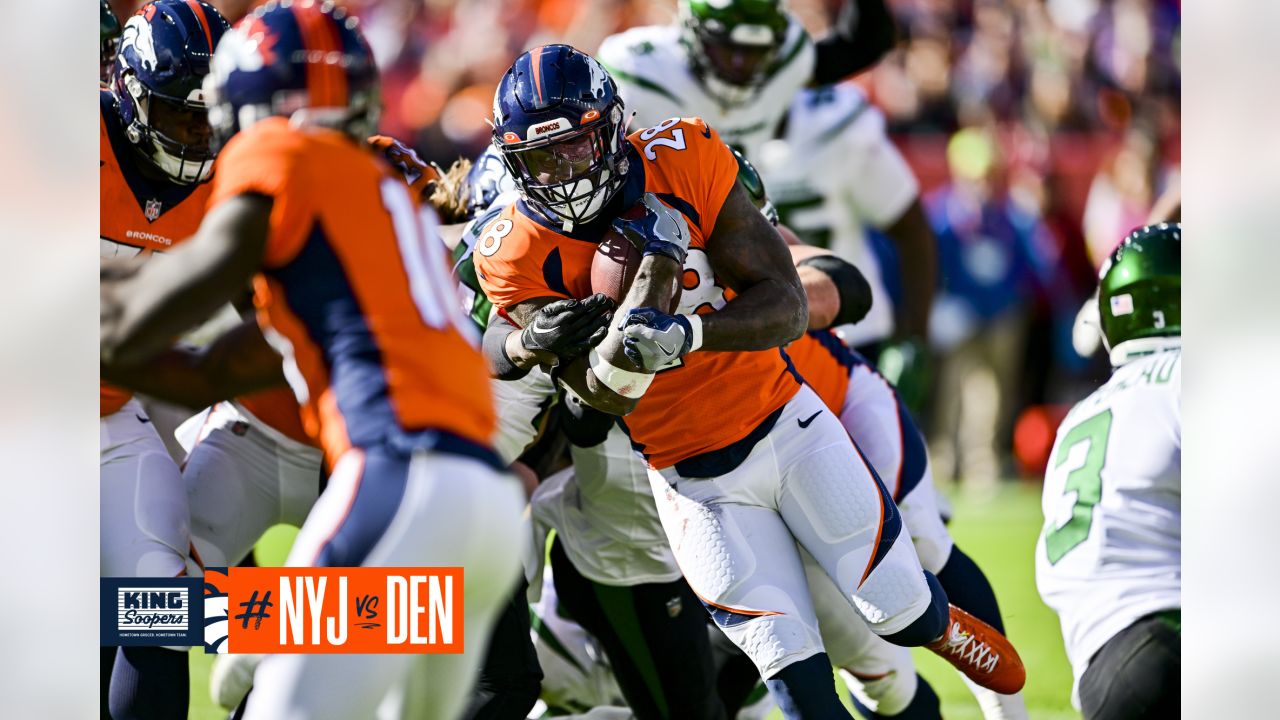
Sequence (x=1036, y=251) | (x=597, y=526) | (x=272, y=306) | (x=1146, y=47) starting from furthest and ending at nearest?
(x=1036, y=251) < (x=1146, y=47) < (x=597, y=526) < (x=272, y=306)

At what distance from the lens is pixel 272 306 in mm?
2738

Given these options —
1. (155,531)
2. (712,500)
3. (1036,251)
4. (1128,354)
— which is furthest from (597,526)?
(1036,251)

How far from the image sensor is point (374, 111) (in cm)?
296

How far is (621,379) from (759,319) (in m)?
0.32

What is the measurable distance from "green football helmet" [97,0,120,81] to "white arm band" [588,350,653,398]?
6.07 feet

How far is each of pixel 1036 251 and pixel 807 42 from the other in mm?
1896

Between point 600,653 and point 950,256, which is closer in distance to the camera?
point 600,653

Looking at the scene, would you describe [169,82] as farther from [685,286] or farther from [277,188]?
[685,286]

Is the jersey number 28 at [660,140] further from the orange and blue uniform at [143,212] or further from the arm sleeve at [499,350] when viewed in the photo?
the orange and blue uniform at [143,212]

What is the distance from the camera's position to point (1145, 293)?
3738 mm

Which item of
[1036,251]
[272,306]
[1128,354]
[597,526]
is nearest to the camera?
[272,306]

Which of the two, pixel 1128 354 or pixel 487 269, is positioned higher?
pixel 487 269
